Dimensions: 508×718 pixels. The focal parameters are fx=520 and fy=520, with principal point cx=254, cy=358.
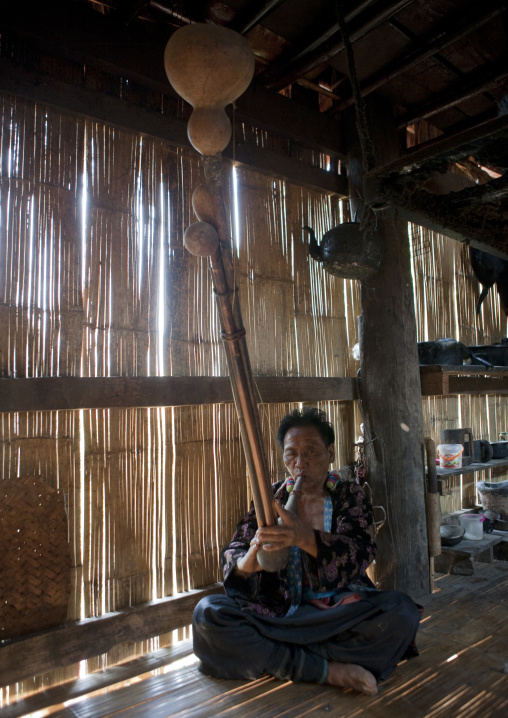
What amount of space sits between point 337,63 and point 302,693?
3.44 metres

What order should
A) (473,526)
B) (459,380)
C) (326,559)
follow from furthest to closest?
(459,380) < (473,526) < (326,559)

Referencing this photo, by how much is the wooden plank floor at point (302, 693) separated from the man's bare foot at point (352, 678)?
32 mm

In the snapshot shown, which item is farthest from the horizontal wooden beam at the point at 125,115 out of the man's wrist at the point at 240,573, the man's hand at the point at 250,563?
the man's wrist at the point at 240,573

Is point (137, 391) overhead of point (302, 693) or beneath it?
overhead

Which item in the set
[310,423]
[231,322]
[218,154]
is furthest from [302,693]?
[218,154]

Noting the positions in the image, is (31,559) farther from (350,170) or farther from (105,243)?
(350,170)

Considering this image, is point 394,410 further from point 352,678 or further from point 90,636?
point 90,636

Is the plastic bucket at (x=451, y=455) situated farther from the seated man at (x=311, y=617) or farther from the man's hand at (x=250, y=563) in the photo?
the man's hand at (x=250, y=563)

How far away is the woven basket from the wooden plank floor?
35 centimetres

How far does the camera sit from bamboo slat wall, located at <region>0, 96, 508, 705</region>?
8.26ft

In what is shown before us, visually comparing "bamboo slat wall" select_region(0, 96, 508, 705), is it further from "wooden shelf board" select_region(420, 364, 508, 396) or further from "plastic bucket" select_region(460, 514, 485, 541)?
"plastic bucket" select_region(460, 514, 485, 541)

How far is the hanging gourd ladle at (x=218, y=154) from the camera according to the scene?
1368 mm

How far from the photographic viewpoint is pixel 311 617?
234 centimetres

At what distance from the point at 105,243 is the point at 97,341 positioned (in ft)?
1.74
